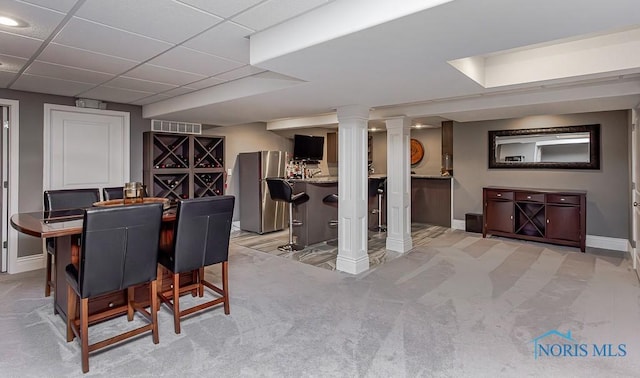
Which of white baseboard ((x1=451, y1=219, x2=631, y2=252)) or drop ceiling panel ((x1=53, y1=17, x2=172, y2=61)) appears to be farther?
white baseboard ((x1=451, y1=219, x2=631, y2=252))

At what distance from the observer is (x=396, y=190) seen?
16.7ft

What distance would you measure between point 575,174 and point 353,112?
13.0 feet

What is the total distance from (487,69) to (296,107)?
84.0 inches

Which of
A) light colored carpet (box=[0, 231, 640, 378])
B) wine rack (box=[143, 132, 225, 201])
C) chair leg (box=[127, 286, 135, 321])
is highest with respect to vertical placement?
wine rack (box=[143, 132, 225, 201])

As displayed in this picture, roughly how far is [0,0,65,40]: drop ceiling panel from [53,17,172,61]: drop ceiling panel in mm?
73

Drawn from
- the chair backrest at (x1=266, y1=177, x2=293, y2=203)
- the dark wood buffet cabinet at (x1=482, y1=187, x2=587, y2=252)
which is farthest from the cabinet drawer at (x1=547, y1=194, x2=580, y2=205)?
the chair backrest at (x1=266, y1=177, x2=293, y2=203)

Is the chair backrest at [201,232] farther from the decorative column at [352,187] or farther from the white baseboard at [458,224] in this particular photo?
the white baseboard at [458,224]

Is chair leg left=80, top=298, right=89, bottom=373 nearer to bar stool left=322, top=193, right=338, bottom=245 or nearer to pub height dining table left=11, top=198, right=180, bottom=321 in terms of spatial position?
pub height dining table left=11, top=198, right=180, bottom=321

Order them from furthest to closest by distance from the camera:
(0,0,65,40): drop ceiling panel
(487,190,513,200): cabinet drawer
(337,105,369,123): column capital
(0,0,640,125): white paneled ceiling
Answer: (487,190,513,200): cabinet drawer < (337,105,369,123): column capital < (0,0,65,40): drop ceiling panel < (0,0,640,125): white paneled ceiling

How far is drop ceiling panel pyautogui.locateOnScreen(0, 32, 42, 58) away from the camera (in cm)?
243

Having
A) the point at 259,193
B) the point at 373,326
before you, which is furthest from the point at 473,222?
the point at 373,326

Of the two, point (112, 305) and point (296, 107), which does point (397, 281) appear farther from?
point (112, 305)

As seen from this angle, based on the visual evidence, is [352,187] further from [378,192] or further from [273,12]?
[273,12]

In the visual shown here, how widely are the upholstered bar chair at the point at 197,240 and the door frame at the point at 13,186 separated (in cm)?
260
